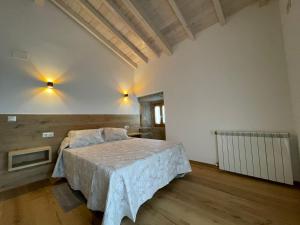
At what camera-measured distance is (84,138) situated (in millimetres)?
2781

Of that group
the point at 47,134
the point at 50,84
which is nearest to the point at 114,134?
the point at 47,134

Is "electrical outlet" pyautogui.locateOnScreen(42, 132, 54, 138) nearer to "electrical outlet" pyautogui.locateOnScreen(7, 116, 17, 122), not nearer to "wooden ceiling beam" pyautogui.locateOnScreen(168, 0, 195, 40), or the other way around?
"electrical outlet" pyautogui.locateOnScreen(7, 116, 17, 122)

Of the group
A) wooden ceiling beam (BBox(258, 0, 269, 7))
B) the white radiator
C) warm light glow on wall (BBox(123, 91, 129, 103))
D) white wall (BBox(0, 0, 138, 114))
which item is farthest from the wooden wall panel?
wooden ceiling beam (BBox(258, 0, 269, 7))

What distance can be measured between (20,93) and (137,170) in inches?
102

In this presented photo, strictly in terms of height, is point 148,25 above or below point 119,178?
above

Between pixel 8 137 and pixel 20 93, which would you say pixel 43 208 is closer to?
pixel 8 137

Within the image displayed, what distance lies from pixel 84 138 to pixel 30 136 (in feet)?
3.02

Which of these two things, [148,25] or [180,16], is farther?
[148,25]

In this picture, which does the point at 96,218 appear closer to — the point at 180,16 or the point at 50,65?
the point at 50,65

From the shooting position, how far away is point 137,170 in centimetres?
163

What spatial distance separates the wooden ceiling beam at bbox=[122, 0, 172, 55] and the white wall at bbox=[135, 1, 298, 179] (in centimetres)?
32

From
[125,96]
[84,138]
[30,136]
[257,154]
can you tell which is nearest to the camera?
[257,154]

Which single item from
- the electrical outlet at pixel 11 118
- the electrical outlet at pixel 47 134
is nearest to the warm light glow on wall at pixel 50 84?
the electrical outlet at pixel 11 118

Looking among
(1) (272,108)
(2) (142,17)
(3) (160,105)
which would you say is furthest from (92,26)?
(1) (272,108)
